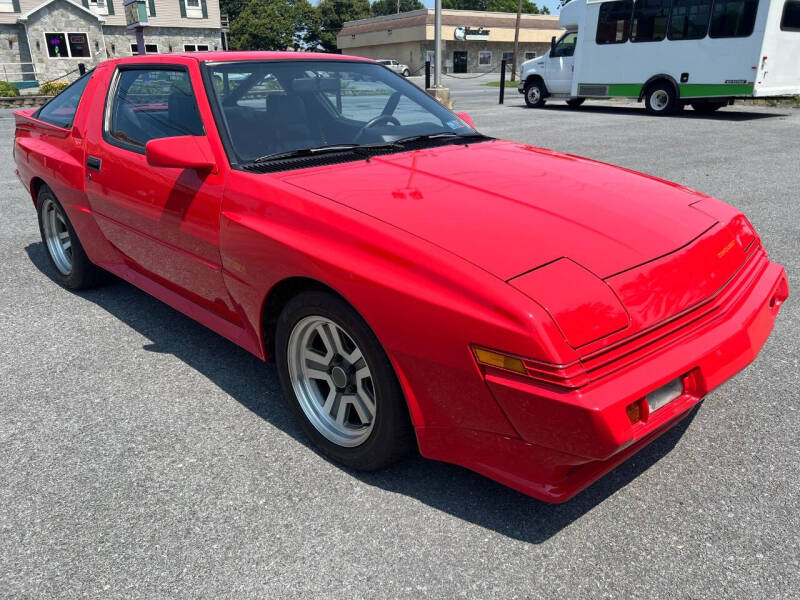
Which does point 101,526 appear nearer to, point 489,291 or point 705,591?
point 489,291

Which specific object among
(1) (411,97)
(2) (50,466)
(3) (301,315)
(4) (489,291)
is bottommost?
(2) (50,466)

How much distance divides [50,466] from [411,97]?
2.70 m

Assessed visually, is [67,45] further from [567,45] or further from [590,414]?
[590,414]

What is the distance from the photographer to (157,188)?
3.21 meters

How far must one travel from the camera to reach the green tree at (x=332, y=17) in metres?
74.4

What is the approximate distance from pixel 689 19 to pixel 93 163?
1539 centimetres

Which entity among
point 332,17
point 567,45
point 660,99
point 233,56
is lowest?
point 660,99

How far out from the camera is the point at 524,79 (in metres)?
19.7

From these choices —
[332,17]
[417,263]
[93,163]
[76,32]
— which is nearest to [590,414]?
[417,263]

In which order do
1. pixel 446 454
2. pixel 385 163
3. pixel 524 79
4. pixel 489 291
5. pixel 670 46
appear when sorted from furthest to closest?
pixel 524 79 → pixel 670 46 → pixel 385 163 → pixel 446 454 → pixel 489 291

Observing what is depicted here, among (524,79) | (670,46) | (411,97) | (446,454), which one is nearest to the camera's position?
(446,454)

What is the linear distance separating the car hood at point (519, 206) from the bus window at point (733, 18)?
547 inches

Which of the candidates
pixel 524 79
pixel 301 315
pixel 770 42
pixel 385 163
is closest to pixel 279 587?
pixel 301 315

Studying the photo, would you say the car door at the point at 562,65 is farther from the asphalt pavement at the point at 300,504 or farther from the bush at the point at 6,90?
the bush at the point at 6,90
